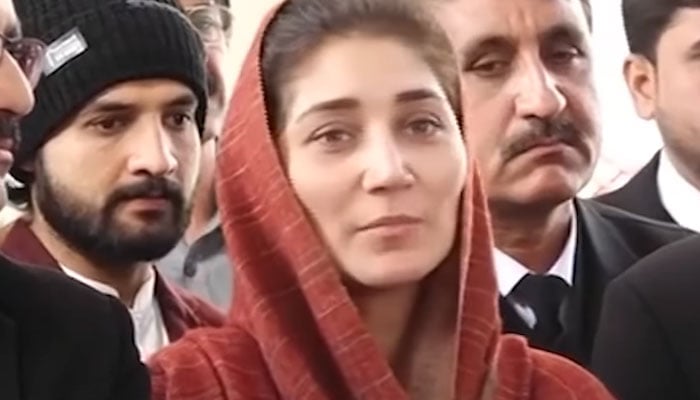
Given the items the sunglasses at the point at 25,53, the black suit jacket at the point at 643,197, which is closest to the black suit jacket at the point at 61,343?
the sunglasses at the point at 25,53

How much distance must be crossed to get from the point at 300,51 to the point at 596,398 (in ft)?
1.07

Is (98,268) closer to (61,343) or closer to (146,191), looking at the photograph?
(146,191)

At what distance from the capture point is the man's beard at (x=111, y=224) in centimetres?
155

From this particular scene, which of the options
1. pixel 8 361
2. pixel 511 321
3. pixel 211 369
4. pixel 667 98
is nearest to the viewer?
pixel 8 361

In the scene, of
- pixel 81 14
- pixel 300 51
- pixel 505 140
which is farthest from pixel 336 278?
pixel 81 14

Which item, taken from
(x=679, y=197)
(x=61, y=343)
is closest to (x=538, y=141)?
(x=679, y=197)

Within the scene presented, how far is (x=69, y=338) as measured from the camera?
1047mm

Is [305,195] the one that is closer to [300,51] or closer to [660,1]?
[300,51]

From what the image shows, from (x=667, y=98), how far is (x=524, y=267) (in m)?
0.25

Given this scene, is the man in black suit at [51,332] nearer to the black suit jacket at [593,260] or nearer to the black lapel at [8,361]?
the black lapel at [8,361]

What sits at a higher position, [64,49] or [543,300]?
[64,49]

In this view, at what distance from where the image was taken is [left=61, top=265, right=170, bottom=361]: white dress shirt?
153 centimetres

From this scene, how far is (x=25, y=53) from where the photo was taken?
3.67 ft

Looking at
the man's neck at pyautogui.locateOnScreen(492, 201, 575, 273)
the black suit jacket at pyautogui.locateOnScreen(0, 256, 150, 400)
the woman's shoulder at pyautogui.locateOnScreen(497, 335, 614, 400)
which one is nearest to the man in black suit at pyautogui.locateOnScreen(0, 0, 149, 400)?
the black suit jacket at pyautogui.locateOnScreen(0, 256, 150, 400)
